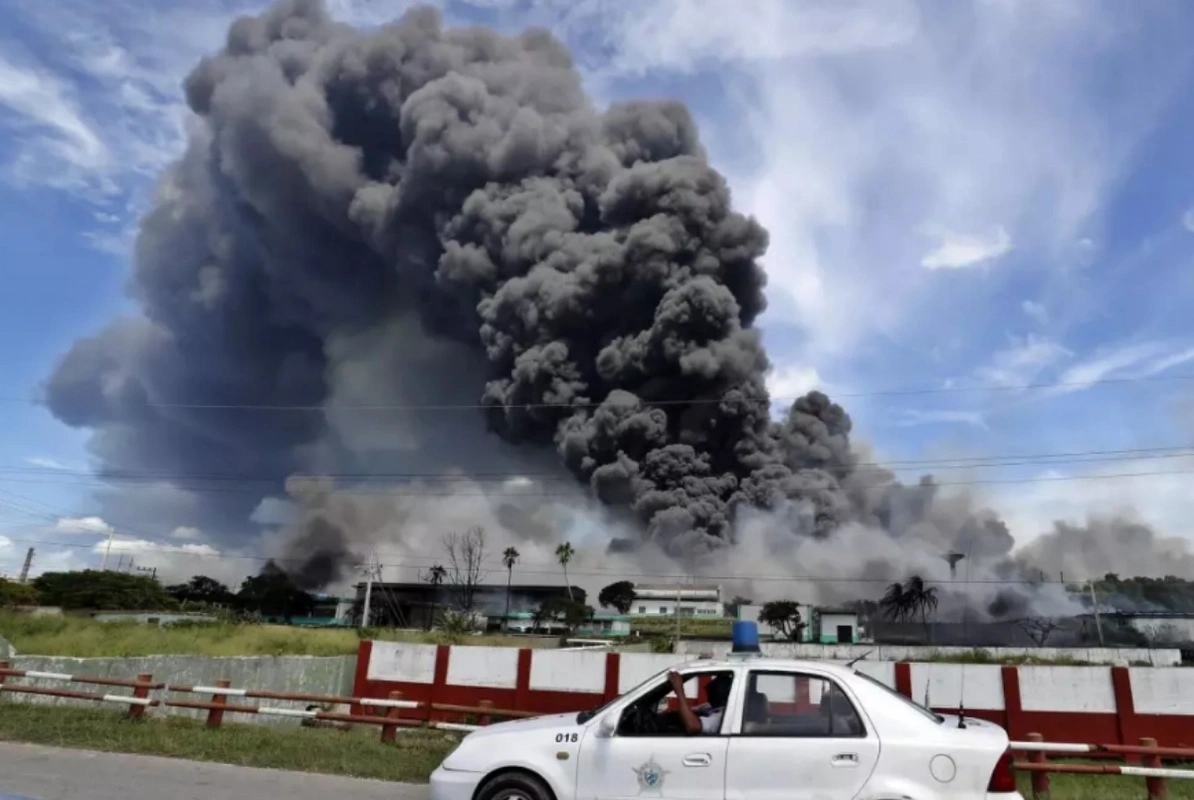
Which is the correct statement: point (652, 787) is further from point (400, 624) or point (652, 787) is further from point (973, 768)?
point (400, 624)

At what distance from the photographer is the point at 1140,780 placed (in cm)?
1152

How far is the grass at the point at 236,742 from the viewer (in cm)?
925

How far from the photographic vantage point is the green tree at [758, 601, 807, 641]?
227 feet

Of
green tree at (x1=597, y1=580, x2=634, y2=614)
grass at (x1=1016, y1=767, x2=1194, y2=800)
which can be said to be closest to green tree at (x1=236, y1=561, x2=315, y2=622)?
green tree at (x1=597, y1=580, x2=634, y2=614)

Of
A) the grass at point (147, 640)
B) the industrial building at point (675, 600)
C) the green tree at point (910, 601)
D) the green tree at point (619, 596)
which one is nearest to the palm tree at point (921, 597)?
the green tree at point (910, 601)

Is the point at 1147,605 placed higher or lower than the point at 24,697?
higher

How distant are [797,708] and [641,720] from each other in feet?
3.29

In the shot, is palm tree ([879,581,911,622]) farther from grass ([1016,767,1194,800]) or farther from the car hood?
the car hood

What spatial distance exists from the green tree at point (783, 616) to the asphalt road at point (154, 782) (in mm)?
64578

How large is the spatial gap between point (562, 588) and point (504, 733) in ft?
293

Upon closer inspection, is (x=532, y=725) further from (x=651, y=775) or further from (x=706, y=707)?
(x=706, y=707)

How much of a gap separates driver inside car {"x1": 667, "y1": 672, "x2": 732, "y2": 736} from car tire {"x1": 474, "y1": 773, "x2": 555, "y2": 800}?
3.34 ft

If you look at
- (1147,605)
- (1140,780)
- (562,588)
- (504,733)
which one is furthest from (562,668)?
(1147,605)

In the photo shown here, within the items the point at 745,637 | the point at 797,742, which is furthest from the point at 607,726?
the point at 745,637
